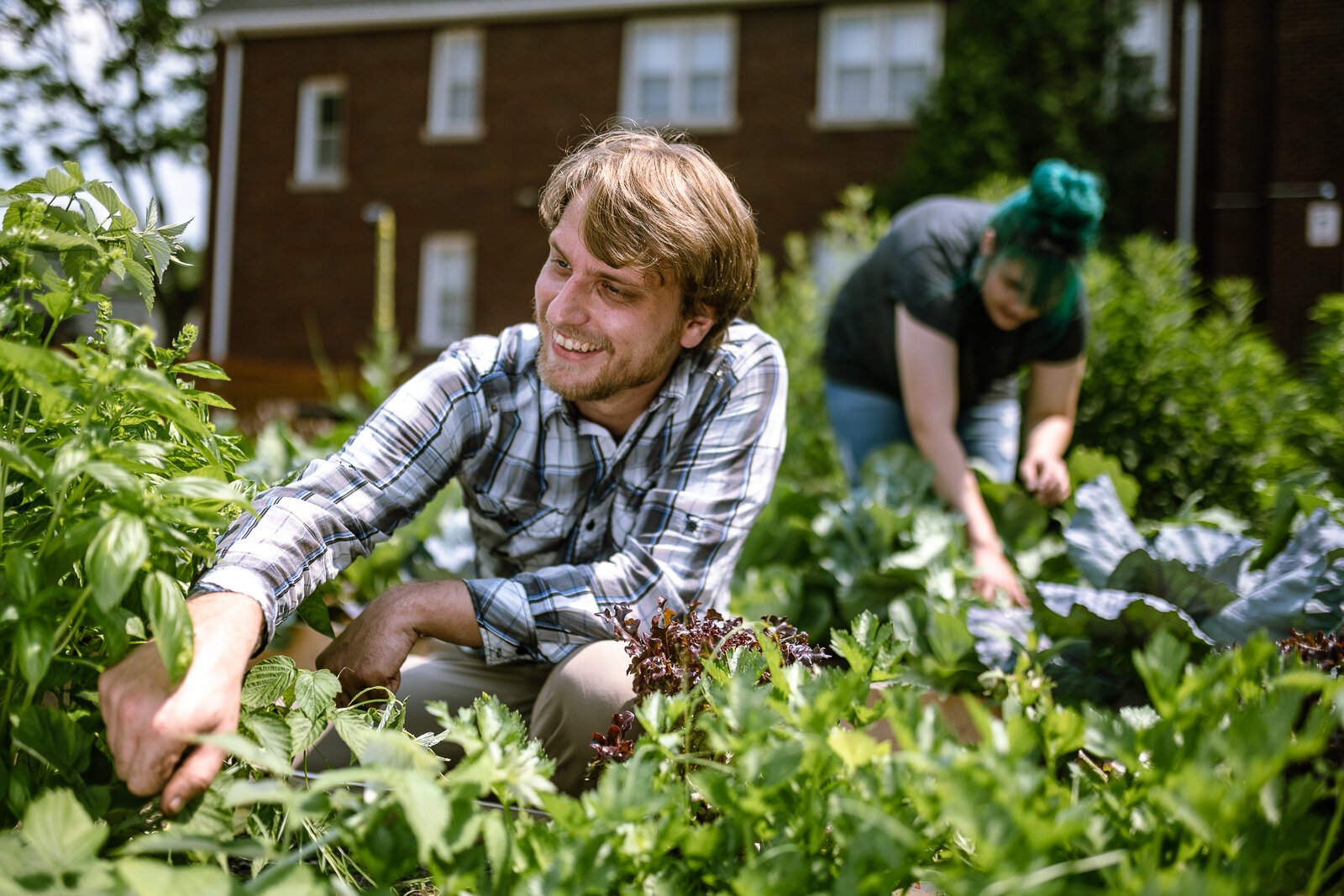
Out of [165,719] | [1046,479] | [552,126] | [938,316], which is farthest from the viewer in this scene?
[552,126]

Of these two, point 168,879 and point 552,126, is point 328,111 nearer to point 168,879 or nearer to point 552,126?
point 552,126

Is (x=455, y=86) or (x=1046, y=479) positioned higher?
(x=455, y=86)

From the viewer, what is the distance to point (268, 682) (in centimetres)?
131

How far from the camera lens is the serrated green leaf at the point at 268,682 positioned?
50.8 inches

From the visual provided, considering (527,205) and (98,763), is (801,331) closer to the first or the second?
(98,763)

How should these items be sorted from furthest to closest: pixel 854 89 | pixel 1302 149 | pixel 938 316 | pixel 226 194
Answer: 1. pixel 226 194
2. pixel 854 89
3. pixel 1302 149
4. pixel 938 316

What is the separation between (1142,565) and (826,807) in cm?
135

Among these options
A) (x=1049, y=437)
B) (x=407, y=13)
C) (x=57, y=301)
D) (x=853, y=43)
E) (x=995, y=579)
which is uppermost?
(x=407, y=13)

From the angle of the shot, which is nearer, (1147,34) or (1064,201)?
(1064,201)

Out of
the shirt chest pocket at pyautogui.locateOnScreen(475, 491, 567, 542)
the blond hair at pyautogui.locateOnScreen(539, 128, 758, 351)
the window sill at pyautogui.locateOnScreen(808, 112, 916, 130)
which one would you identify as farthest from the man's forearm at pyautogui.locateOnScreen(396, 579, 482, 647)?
the window sill at pyautogui.locateOnScreen(808, 112, 916, 130)

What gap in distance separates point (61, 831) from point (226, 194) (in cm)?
1590

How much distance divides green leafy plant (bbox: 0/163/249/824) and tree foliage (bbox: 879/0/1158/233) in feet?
31.7

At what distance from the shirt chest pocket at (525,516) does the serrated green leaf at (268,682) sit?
69 cm

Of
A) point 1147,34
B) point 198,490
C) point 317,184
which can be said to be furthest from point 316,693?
point 317,184
